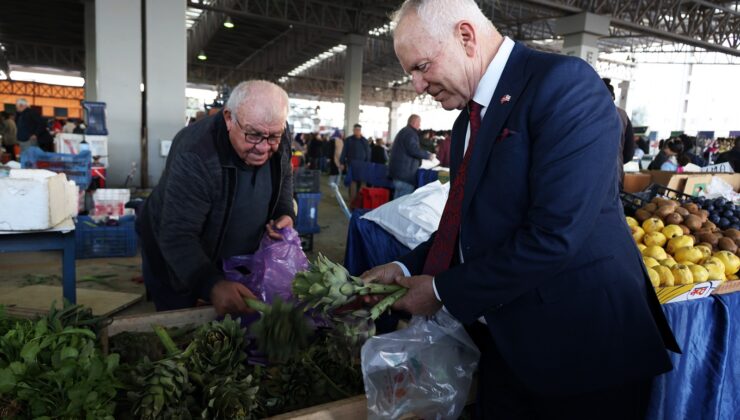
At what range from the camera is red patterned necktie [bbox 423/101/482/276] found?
1.32 metres

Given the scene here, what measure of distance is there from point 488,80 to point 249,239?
1.46 meters

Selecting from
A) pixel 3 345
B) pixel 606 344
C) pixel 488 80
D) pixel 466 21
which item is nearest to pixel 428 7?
pixel 466 21

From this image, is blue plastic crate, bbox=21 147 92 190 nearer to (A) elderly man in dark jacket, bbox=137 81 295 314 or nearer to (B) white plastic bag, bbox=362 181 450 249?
(A) elderly man in dark jacket, bbox=137 81 295 314

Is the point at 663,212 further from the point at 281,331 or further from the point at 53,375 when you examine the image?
the point at 53,375

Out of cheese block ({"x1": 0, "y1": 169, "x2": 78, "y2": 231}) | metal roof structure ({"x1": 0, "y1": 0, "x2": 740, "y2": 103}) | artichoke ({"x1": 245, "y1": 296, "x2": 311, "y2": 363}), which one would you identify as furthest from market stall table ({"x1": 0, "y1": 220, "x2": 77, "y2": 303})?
metal roof structure ({"x1": 0, "y1": 0, "x2": 740, "y2": 103})

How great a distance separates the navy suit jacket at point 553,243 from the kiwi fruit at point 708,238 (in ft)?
6.31

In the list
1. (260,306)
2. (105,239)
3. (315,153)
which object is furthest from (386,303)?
(315,153)

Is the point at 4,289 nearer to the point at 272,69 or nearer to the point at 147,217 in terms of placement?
the point at 147,217

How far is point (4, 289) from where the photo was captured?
4.14 meters

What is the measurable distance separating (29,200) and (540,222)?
2.02 metres

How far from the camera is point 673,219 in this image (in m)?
2.94

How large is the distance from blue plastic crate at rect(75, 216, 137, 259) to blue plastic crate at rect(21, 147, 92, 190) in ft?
1.54

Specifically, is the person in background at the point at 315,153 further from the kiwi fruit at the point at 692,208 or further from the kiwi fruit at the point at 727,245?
the kiwi fruit at the point at 727,245

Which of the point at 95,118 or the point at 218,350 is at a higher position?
the point at 95,118
